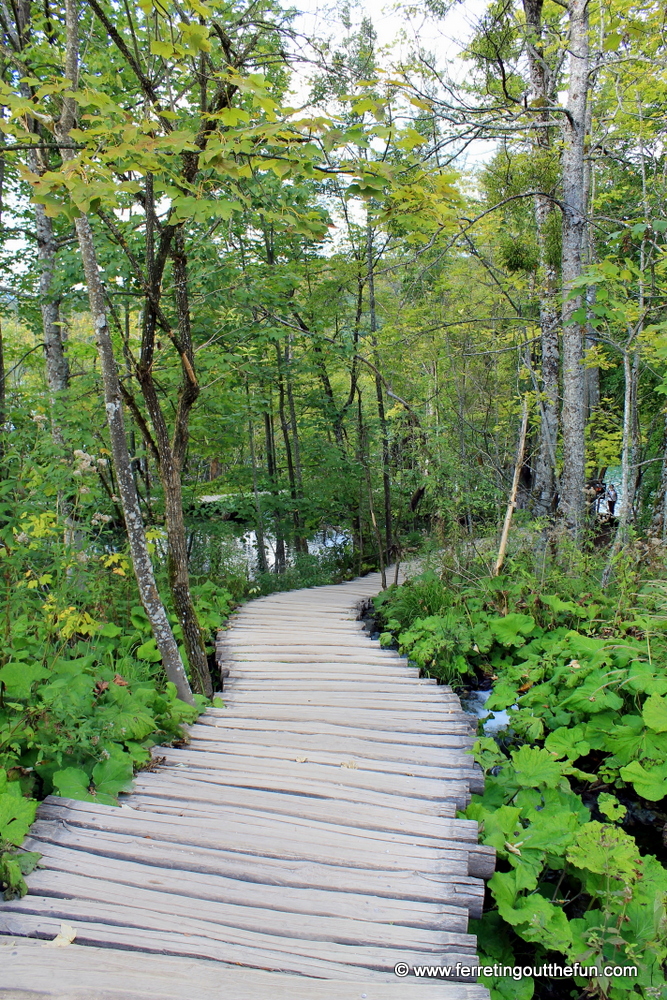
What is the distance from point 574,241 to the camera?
4.78 metres

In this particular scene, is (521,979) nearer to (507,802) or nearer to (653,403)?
(507,802)

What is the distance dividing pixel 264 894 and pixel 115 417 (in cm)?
265

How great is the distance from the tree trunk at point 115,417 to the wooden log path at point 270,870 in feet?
1.84

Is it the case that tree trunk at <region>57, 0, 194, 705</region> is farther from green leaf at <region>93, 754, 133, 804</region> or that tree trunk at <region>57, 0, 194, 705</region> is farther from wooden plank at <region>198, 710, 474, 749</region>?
green leaf at <region>93, 754, 133, 804</region>

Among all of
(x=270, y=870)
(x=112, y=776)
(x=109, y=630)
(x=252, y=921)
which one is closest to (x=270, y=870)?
(x=270, y=870)

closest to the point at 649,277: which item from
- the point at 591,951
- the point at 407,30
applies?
the point at 407,30

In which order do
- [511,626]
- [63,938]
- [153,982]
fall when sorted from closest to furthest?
1. [153,982]
2. [63,938]
3. [511,626]

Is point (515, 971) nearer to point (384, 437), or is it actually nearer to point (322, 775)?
point (322, 775)

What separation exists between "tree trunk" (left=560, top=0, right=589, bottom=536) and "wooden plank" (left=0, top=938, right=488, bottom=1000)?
4.13 meters

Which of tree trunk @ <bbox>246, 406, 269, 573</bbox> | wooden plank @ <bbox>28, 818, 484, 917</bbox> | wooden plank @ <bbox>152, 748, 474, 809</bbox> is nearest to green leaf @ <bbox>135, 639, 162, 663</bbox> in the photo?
wooden plank @ <bbox>152, 748, 474, 809</bbox>

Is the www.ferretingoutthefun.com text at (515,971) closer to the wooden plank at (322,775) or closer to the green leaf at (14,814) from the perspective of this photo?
the wooden plank at (322,775)

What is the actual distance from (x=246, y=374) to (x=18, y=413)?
3.05 meters

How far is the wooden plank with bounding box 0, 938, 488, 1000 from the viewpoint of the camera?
4.98ft

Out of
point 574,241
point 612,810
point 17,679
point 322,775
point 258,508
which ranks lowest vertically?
point 612,810
